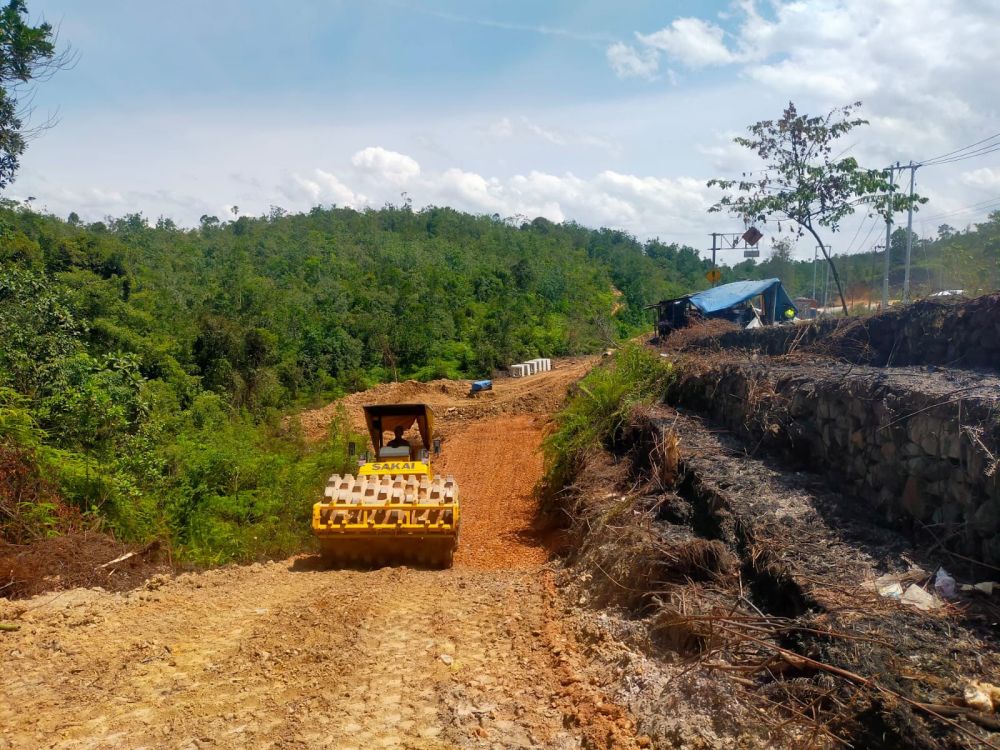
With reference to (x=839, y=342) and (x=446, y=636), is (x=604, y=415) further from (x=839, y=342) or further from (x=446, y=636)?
(x=446, y=636)

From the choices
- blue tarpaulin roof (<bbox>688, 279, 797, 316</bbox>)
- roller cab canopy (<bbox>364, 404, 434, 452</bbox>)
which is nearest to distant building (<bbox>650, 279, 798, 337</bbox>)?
blue tarpaulin roof (<bbox>688, 279, 797, 316</bbox>)

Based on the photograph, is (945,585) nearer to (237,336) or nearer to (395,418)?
(395,418)

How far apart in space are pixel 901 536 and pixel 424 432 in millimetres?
8073

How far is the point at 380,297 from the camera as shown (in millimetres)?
39188

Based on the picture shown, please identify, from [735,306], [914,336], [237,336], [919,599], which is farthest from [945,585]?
[237,336]

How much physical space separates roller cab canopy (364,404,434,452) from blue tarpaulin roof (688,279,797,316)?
1336cm

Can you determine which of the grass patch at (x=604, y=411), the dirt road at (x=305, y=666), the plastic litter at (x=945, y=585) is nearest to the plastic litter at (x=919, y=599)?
the plastic litter at (x=945, y=585)

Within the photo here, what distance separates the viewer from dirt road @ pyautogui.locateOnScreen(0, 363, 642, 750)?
5305mm

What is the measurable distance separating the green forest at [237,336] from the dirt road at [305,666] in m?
2.07

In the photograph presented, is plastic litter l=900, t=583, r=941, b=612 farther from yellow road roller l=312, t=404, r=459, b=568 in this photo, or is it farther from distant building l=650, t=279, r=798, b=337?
distant building l=650, t=279, r=798, b=337

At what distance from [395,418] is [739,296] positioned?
618 inches

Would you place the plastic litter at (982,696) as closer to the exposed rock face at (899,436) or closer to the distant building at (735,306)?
the exposed rock face at (899,436)

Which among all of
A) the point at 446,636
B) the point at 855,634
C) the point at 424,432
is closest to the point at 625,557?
the point at 446,636

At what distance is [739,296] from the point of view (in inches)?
979
